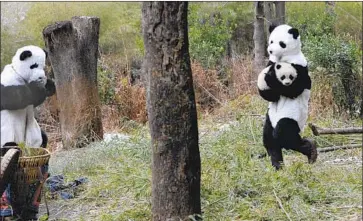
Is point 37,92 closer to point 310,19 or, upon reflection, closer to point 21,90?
point 21,90

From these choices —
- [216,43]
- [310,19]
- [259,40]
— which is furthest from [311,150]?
[216,43]

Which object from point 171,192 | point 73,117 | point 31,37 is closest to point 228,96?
point 73,117

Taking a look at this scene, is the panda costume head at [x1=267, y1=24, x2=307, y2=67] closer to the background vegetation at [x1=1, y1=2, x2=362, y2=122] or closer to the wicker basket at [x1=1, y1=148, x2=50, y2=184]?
the background vegetation at [x1=1, y1=2, x2=362, y2=122]

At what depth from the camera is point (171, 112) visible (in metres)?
2.14

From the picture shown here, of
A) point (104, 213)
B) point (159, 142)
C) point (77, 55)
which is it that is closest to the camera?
point (159, 142)

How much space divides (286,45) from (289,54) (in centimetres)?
4

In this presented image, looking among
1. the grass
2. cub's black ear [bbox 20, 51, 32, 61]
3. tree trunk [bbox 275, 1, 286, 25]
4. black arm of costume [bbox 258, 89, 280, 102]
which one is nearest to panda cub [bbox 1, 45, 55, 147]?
cub's black ear [bbox 20, 51, 32, 61]

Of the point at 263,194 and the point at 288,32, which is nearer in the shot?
the point at 263,194

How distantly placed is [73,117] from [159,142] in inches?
97.1

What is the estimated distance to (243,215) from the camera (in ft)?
7.49

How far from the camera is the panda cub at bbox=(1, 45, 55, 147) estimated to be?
8.13 ft

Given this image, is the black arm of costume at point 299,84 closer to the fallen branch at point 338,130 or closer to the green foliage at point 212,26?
the fallen branch at point 338,130

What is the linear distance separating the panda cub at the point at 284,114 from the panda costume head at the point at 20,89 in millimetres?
964

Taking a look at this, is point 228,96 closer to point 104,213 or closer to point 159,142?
point 104,213
